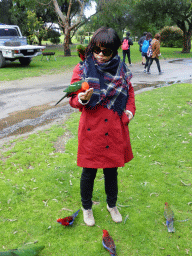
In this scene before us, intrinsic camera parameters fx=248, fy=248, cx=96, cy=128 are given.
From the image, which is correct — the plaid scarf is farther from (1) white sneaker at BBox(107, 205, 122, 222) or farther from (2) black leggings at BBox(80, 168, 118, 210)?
(1) white sneaker at BBox(107, 205, 122, 222)

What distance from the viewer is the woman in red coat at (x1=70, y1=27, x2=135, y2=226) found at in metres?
2.12

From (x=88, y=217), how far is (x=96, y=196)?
1.57 ft

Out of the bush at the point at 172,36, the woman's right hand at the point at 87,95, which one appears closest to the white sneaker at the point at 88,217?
the woman's right hand at the point at 87,95

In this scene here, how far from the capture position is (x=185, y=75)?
1200 centimetres

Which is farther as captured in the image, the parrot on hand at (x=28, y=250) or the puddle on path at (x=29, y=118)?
the puddle on path at (x=29, y=118)

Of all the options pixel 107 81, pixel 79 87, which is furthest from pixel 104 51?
pixel 79 87

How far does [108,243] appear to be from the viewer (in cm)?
235

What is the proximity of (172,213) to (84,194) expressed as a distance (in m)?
1.02

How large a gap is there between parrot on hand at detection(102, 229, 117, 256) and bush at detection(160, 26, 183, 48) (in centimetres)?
3370

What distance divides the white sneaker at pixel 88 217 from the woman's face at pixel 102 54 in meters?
1.57

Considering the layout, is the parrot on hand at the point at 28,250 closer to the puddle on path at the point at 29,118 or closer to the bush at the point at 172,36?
the puddle on path at the point at 29,118

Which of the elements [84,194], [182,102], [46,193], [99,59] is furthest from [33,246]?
[182,102]

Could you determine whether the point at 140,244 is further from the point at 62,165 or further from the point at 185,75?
the point at 185,75

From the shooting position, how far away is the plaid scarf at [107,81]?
2129 millimetres
